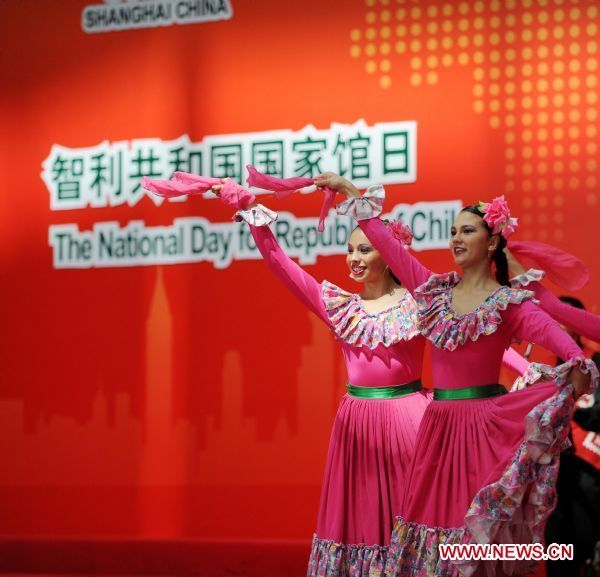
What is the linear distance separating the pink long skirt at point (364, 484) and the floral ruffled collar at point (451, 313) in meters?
0.49

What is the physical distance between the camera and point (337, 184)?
12.6ft

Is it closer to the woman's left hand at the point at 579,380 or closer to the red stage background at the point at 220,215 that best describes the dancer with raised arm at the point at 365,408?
the woman's left hand at the point at 579,380

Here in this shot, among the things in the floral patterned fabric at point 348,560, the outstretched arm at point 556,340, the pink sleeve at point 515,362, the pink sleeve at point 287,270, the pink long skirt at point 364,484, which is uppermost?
the pink sleeve at point 287,270

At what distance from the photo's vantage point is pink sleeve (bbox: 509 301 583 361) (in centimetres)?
324

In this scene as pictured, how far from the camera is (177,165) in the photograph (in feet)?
18.3

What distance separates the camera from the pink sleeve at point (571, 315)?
142 inches

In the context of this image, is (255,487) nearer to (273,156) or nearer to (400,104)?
(273,156)

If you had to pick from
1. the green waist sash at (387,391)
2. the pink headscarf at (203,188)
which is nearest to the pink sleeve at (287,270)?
the pink headscarf at (203,188)

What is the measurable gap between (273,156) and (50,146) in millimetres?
Result: 1365

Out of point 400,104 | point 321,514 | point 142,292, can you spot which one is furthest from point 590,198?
point 142,292

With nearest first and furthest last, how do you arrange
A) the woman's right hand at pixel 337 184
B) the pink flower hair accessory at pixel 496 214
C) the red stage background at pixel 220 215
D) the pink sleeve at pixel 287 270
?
the pink flower hair accessory at pixel 496 214, the woman's right hand at pixel 337 184, the pink sleeve at pixel 287 270, the red stage background at pixel 220 215

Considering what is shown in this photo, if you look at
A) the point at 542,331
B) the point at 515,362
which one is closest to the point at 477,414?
the point at 542,331

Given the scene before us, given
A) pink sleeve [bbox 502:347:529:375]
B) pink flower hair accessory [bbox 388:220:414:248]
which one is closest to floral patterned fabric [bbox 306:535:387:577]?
pink sleeve [bbox 502:347:529:375]

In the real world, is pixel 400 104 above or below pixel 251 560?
above
